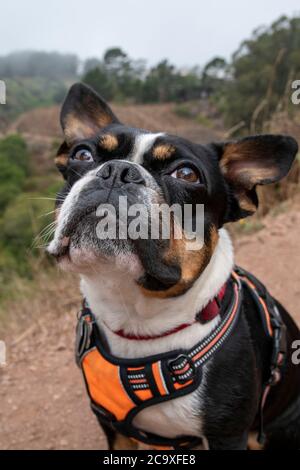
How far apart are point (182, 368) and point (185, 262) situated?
0.53 meters

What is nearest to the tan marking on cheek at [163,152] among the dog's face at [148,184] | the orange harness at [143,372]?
the dog's face at [148,184]

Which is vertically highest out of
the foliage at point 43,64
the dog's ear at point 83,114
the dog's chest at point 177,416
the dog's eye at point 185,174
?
the foliage at point 43,64

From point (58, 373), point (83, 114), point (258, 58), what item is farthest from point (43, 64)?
point (83, 114)

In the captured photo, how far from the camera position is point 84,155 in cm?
238

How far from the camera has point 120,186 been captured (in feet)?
6.29

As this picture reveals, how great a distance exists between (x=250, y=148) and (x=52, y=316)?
3285mm

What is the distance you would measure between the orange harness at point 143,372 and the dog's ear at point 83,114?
40.1 inches

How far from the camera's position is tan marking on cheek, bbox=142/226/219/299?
6.73ft

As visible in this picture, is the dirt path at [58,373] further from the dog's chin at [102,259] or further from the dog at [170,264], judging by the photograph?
the dog's chin at [102,259]

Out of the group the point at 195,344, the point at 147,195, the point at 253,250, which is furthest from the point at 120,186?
the point at 253,250

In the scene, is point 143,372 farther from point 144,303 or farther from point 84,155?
point 84,155

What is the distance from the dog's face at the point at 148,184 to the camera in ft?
6.33

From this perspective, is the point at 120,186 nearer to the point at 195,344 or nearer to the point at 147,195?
the point at 147,195

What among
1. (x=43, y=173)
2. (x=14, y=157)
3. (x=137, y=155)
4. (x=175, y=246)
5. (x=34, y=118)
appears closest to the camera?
(x=175, y=246)
